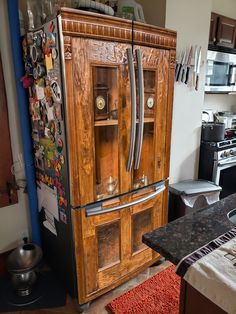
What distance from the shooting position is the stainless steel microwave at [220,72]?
244 centimetres

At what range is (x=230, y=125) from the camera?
3012 mm

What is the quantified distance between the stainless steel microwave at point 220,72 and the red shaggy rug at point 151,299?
1.91m

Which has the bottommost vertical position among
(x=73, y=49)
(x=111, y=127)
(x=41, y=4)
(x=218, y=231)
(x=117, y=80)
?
(x=218, y=231)

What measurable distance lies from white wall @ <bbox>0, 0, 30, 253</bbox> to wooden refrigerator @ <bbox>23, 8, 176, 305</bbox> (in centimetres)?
21

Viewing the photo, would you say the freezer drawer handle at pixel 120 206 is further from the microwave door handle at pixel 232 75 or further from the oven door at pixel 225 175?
the microwave door handle at pixel 232 75

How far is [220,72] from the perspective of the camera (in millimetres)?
2574

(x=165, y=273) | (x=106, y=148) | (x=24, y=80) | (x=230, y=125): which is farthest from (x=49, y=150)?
(x=230, y=125)

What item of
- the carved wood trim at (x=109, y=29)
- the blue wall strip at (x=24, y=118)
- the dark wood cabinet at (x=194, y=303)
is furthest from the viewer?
the blue wall strip at (x=24, y=118)

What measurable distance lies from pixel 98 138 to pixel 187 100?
1202 mm

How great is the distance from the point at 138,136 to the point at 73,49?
66 centimetres

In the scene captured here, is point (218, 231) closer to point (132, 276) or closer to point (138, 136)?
point (138, 136)

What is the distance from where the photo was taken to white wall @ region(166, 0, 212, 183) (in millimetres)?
2051

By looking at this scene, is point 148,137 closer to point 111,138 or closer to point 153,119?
point 153,119

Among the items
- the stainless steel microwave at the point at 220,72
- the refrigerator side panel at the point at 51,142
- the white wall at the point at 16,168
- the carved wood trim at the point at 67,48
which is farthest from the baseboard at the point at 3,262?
the stainless steel microwave at the point at 220,72
